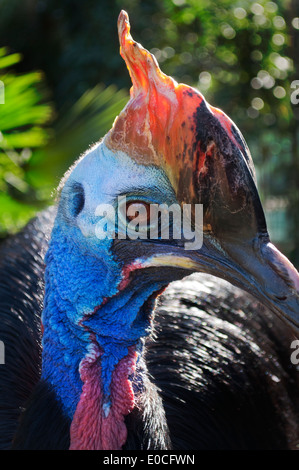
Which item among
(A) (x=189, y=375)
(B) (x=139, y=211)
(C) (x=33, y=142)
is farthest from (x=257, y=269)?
(C) (x=33, y=142)

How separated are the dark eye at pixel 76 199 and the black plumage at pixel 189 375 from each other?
37cm

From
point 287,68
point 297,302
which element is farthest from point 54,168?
point 297,302

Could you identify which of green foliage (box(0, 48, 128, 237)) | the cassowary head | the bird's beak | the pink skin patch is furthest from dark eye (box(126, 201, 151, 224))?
green foliage (box(0, 48, 128, 237))

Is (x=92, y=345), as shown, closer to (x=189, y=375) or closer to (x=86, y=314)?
(x=86, y=314)

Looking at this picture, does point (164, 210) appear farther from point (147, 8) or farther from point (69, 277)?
point (147, 8)

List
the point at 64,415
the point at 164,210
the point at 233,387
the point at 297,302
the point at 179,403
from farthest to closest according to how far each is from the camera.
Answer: the point at 233,387 → the point at 179,403 → the point at 64,415 → the point at 164,210 → the point at 297,302

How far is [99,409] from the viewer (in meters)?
1.39

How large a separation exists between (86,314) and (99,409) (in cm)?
20

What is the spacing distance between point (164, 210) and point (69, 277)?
0.28 metres

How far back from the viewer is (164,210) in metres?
1.32

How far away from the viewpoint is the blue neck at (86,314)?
4.65 feet

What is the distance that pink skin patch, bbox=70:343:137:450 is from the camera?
1.37 metres

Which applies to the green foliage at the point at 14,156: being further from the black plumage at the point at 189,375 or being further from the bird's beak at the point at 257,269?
the bird's beak at the point at 257,269

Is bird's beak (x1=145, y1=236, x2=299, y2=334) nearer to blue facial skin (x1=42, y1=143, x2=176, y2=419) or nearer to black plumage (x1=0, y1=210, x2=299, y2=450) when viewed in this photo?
blue facial skin (x1=42, y1=143, x2=176, y2=419)
